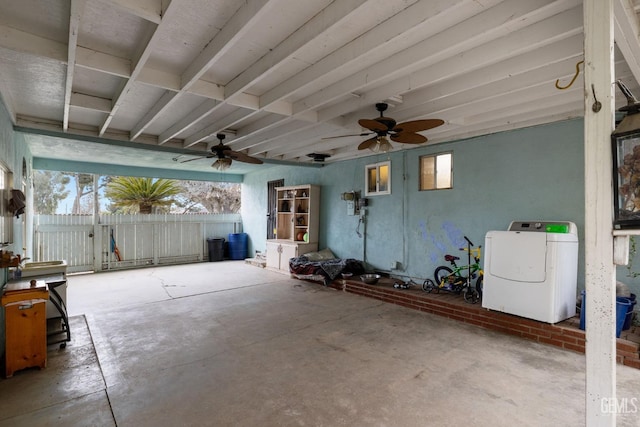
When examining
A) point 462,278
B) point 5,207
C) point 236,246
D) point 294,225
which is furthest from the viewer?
point 236,246

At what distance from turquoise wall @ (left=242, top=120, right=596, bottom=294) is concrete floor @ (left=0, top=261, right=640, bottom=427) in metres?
1.50

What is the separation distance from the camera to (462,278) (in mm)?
4820

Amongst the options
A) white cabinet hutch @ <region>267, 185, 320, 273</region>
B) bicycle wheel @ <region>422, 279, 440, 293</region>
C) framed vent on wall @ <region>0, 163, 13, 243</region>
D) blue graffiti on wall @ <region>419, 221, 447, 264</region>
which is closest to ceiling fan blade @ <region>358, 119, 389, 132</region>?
blue graffiti on wall @ <region>419, 221, 447, 264</region>

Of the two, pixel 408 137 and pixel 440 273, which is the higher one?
pixel 408 137

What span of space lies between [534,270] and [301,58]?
342 cm

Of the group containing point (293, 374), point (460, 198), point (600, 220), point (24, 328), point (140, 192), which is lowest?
point (293, 374)

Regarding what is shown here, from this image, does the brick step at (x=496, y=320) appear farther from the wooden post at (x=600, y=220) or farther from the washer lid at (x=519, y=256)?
the wooden post at (x=600, y=220)

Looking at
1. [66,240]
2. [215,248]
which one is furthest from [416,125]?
[66,240]

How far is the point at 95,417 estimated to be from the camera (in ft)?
7.27

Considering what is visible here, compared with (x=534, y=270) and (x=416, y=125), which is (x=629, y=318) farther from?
(x=416, y=125)

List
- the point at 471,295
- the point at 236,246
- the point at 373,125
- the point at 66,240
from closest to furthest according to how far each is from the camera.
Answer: the point at 373,125 → the point at 471,295 → the point at 66,240 → the point at 236,246

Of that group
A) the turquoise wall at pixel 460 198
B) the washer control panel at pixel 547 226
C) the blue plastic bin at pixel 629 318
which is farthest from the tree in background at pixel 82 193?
the blue plastic bin at pixel 629 318

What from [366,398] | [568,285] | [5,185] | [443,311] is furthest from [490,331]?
[5,185]

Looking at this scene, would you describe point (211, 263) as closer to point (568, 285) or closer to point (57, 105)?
point (57, 105)
